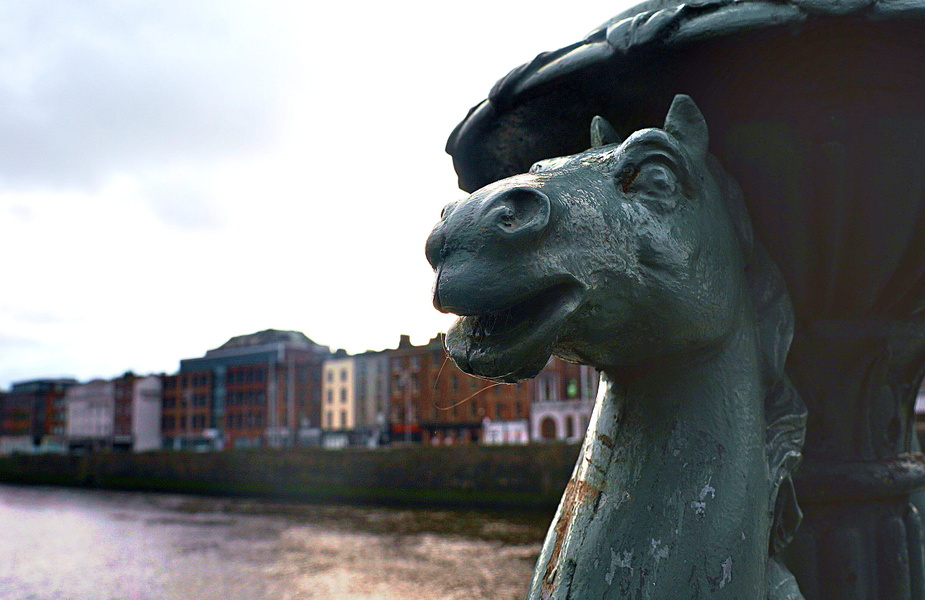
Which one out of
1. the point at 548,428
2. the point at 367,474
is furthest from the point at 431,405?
the point at 367,474

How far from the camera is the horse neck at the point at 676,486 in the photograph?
3.67 ft

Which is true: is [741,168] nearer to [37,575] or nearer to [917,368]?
[917,368]

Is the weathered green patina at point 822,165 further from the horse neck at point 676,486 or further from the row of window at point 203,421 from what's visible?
the row of window at point 203,421

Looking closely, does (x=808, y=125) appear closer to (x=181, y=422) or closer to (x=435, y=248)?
(x=435, y=248)

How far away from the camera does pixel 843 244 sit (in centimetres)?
139

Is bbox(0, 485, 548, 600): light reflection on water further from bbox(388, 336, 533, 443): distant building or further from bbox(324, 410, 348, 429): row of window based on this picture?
bbox(324, 410, 348, 429): row of window

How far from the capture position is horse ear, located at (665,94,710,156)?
1.20 metres

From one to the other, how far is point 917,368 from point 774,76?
2.59 feet

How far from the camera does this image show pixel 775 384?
130 centimetres

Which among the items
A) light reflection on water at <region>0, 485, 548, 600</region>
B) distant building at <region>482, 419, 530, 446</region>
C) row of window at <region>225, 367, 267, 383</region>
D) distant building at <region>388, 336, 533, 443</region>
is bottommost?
light reflection on water at <region>0, 485, 548, 600</region>

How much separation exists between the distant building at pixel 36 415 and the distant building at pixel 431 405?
43.5 metres

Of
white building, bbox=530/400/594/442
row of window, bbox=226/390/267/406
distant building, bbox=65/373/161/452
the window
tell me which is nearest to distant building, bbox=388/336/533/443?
white building, bbox=530/400/594/442

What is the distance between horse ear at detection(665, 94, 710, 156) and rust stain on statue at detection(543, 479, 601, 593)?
1.95 feet

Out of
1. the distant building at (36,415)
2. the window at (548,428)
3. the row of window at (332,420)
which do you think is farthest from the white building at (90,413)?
the window at (548,428)
